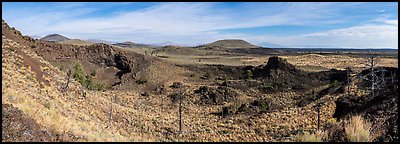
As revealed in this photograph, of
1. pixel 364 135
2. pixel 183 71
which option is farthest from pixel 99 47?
pixel 364 135

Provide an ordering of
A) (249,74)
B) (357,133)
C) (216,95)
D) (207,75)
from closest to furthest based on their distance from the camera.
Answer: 1. (357,133)
2. (216,95)
3. (249,74)
4. (207,75)

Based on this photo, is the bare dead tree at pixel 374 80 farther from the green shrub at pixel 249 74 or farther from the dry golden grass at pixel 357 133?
the green shrub at pixel 249 74

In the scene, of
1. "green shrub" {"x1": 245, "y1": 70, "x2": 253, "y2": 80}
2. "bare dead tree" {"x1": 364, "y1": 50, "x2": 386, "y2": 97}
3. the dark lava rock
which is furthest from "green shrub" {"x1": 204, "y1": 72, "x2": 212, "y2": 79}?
"bare dead tree" {"x1": 364, "y1": 50, "x2": 386, "y2": 97}

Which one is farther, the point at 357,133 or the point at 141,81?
the point at 141,81

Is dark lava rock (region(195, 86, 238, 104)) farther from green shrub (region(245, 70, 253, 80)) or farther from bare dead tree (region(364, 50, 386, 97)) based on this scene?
bare dead tree (region(364, 50, 386, 97))

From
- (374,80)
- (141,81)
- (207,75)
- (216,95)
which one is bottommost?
(216,95)

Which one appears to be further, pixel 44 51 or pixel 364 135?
pixel 44 51

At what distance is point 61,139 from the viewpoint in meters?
9.73

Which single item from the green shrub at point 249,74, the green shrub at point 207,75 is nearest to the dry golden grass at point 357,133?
the green shrub at point 249,74

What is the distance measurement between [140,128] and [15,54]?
374 inches

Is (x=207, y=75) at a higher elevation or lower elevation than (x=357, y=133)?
lower

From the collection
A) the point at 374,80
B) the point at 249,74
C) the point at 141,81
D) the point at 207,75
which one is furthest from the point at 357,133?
the point at 207,75

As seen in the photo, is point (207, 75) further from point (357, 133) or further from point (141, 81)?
point (357, 133)

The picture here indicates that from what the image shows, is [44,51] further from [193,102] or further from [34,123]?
[34,123]
